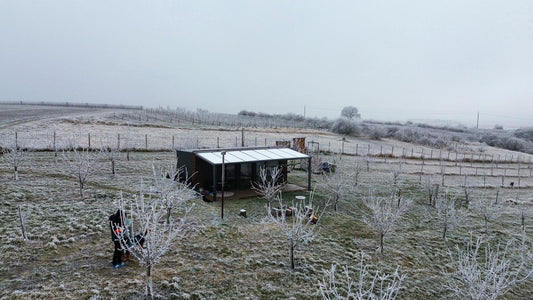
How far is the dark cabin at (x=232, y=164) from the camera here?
18734 millimetres

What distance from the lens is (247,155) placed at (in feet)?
63.4

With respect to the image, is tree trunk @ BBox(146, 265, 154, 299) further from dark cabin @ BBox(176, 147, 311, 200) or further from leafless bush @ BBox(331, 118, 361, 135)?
leafless bush @ BBox(331, 118, 361, 135)

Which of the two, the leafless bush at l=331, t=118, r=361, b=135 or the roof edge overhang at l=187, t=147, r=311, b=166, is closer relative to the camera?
the roof edge overhang at l=187, t=147, r=311, b=166

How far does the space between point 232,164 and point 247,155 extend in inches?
44.6

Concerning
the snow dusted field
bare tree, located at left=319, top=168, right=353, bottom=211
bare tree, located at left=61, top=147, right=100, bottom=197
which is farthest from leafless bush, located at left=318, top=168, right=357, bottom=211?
bare tree, located at left=61, top=147, right=100, bottom=197

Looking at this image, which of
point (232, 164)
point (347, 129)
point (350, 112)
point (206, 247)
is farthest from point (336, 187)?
point (350, 112)

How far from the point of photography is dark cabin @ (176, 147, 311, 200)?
18.7m

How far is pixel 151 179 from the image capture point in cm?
2022

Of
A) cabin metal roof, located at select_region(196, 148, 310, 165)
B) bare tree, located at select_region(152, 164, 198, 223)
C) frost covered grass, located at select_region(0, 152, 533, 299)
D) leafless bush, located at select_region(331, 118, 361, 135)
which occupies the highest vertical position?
leafless bush, located at select_region(331, 118, 361, 135)

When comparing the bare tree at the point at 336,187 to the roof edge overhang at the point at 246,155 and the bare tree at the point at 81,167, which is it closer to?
the roof edge overhang at the point at 246,155

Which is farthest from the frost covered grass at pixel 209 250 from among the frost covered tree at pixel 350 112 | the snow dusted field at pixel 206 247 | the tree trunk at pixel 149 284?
the frost covered tree at pixel 350 112

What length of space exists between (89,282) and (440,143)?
62.4 meters

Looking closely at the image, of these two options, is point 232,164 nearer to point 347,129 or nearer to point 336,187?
point 336,187

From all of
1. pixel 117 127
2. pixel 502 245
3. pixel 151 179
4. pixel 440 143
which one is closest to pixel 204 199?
pixel 151 179
